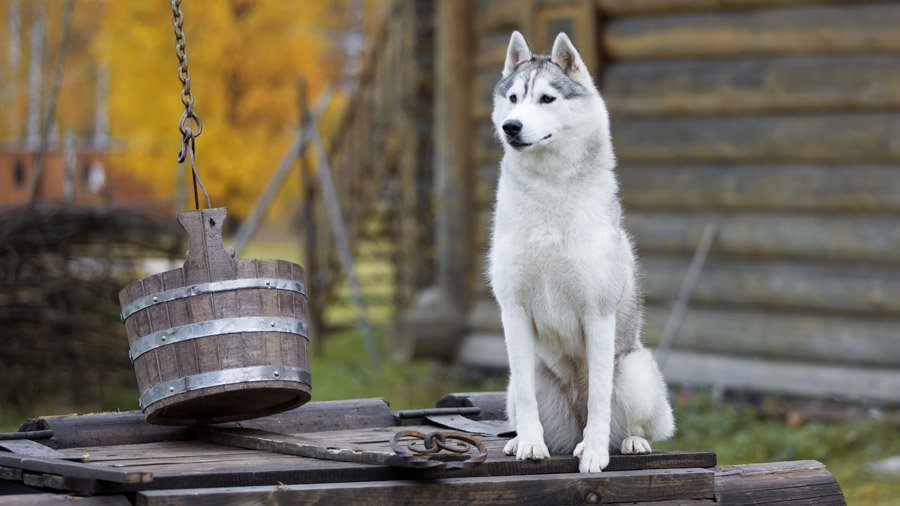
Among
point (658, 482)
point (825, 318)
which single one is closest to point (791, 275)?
point (825, 318)

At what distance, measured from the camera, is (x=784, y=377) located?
8.30m

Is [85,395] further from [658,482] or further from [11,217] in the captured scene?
[658,482]

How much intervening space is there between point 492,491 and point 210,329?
1.05m

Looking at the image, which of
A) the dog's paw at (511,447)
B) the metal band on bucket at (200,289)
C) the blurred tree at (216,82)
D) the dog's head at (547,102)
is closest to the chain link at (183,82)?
the metal band on bucket at (200,289)

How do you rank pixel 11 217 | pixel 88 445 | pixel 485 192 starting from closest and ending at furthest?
pixel 88 445, pixel 11 217, pixel 485 192

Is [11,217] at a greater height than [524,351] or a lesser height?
greater

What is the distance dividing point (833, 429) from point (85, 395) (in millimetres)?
5696

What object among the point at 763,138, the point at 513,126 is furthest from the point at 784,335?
the point at 513,126

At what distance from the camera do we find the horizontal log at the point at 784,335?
26.3 ft

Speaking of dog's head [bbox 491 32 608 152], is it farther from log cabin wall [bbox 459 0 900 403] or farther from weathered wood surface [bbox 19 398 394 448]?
log cabin wall [bbox 459 0 900 403]

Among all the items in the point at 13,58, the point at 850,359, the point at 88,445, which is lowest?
the point at 88,445

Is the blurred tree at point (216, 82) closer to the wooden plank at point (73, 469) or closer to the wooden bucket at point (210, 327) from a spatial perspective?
the wooden bucket at point (210, 327)

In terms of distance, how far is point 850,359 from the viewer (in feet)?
26.7

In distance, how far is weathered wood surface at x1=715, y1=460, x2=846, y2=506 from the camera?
419 centimetres
